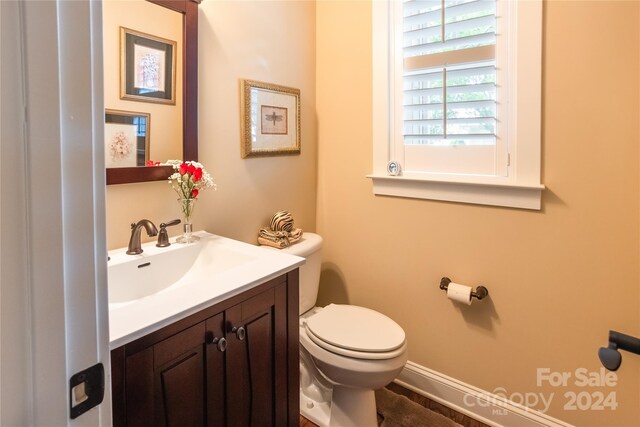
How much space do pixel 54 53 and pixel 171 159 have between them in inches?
42.2

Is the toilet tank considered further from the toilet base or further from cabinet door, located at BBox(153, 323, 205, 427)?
cabinet door, located at BBox(153, 323, 205, 427)

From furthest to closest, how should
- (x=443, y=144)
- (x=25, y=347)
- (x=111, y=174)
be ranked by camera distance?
(x=443, y=144) < (x=111, y=174) < (x=25, y=347)

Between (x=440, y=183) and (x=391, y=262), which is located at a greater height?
(x=440, y=183)

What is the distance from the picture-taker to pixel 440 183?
174cm

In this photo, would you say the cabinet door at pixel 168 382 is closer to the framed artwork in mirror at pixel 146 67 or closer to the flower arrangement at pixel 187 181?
the flower arrangement at pixel 187 181

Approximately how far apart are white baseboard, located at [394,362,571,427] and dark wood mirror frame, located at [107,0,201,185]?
1.52 m

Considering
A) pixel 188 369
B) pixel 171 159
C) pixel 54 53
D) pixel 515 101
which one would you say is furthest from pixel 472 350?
pixel 54 53

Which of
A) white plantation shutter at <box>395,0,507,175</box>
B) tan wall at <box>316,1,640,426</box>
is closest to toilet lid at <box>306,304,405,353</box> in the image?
tan wall at <box>316,1,640,426</box>

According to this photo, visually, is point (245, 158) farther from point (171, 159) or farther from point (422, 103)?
point (422, 103)

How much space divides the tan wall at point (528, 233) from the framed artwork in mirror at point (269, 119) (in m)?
0.23

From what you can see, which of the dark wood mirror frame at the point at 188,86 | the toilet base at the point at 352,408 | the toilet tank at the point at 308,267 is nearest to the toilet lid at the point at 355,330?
the toilet tank at the point at 308,267

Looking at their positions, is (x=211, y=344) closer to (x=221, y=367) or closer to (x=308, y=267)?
(x=221, y=367)

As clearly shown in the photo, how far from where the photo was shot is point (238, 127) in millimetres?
1725

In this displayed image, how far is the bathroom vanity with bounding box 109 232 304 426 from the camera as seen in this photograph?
85cm
